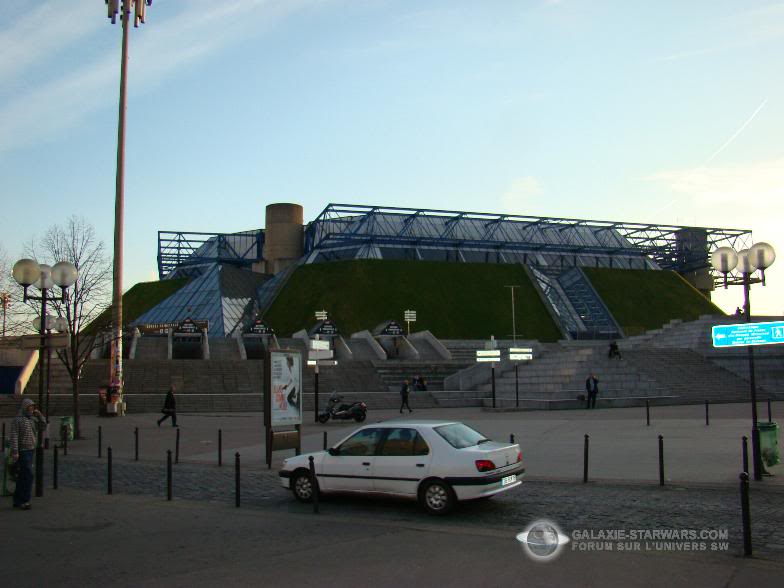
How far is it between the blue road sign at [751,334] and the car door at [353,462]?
6456 mm

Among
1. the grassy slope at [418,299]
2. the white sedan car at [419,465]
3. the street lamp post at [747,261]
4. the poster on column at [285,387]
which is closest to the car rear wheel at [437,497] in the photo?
the white sedan car at [419,465]

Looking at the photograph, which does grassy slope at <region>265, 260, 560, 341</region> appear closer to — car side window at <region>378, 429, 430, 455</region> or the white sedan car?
the white sedan car

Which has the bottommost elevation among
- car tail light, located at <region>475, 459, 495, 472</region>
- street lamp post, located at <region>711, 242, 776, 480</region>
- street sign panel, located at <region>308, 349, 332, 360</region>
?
car tail light, located at <region>475, 459, 495, 472</region>

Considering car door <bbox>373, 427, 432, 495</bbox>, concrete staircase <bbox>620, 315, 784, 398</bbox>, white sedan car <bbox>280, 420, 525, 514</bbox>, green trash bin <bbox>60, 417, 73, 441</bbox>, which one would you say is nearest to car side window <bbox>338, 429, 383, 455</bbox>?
white sedan car <bbox>280, 420, 525, 514</bbox>

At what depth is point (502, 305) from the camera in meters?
78.0

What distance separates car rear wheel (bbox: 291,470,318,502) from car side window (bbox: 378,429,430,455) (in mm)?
1606

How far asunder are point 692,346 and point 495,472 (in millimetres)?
45546

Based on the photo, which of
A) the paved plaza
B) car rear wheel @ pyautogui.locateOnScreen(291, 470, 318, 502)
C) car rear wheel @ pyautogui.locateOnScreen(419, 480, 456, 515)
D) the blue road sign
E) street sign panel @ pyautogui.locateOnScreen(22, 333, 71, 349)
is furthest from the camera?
street sign panel @ pyautogui.locateOnScreen(22, 333, 71, 349)

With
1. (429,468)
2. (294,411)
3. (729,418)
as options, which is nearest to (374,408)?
(729,418)

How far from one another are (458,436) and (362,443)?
158 centimetres

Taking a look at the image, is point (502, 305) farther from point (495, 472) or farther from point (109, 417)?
point (495, 472)

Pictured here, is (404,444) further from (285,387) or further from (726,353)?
(726,353)

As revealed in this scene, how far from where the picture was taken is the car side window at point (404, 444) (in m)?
11.3

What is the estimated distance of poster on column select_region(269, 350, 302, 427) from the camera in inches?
678
